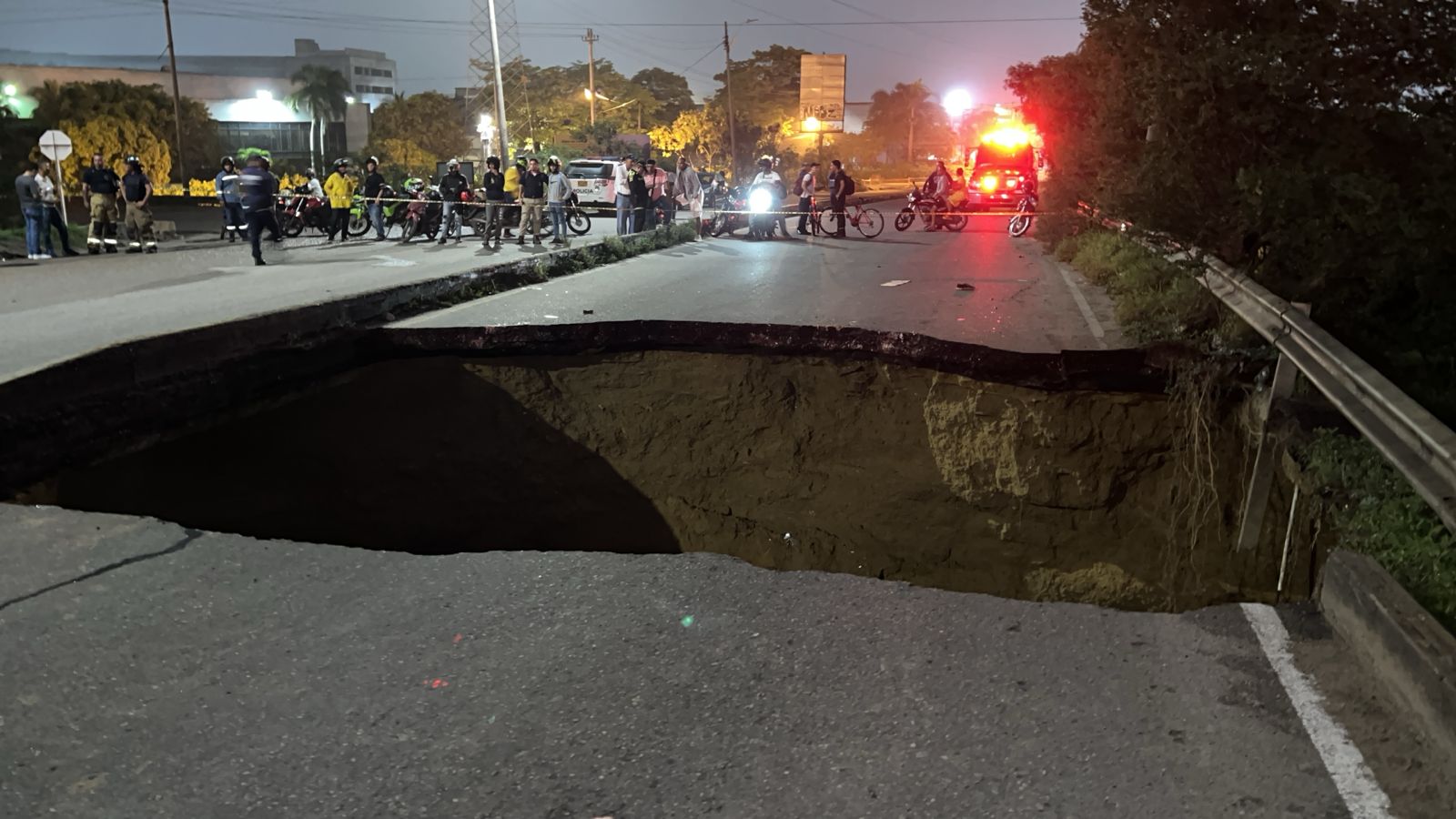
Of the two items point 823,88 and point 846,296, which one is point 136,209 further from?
point 823,88

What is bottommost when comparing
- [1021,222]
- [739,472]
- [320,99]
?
[739,472]

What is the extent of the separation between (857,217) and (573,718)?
21234 millimetres

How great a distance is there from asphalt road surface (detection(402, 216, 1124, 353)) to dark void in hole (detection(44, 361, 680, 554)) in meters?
1.09

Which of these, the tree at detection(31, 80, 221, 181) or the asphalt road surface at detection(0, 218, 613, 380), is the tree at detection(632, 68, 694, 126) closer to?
the tree at detection(31, 80, 221, 181)

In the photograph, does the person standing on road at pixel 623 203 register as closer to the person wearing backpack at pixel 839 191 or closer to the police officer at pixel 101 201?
the person wearing backpack at pixel 839 191

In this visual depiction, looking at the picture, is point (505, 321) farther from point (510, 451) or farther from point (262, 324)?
point (262, 324)

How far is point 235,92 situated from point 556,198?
74.6 metres

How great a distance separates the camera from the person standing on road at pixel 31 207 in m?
16.4

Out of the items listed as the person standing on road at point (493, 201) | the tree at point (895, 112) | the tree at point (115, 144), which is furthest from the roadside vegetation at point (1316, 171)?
the tree at point (895, 112)

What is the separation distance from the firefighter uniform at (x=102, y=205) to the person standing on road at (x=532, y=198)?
7.36 metres

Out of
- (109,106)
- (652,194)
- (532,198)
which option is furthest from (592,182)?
(109,106)

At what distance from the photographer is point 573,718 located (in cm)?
305

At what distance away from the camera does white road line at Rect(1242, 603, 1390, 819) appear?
2.59 m

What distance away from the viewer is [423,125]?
66.3 metres
